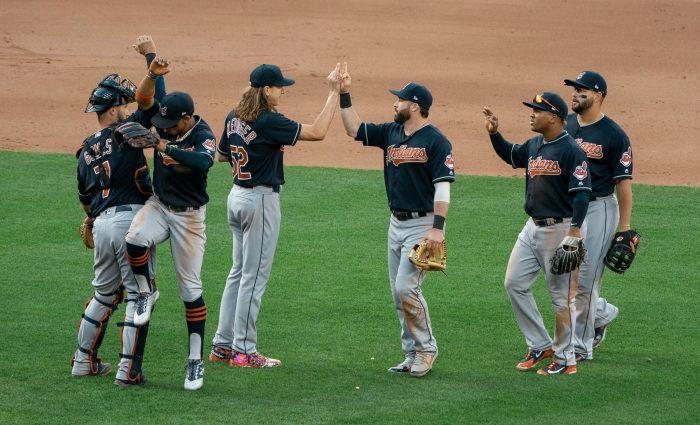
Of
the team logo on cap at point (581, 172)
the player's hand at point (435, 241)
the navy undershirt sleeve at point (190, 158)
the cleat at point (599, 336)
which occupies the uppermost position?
the team logo on cap at point (581, 172)

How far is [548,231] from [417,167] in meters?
0.94

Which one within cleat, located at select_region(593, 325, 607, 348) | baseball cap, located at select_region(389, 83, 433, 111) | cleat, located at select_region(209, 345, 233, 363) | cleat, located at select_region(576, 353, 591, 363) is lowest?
cleat, located at select_region(209, 345, 233, 363)

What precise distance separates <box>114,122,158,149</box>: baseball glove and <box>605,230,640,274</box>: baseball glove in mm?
3085

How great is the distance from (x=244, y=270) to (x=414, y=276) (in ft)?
3.65

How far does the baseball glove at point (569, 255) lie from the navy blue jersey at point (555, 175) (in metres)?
0.28

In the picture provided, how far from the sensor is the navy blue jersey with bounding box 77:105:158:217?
6.32 m

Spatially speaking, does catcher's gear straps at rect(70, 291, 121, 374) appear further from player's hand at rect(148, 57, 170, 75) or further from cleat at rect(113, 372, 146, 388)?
player's hand at rect(148, 57, 170, 75)

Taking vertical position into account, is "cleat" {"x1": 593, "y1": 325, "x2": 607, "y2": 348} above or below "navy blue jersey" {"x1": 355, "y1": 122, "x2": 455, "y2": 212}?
below

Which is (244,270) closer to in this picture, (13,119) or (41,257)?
(41,257)

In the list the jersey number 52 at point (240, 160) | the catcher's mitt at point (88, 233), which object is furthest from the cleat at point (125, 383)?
the jersey number 52 at point (240, 160)

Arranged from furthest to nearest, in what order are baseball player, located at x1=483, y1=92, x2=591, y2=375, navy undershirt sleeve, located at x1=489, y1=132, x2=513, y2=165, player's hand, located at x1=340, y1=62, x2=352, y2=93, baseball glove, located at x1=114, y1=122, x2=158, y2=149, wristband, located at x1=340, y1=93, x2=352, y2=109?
navy undershirt sleeve, located at x1=489, y1=132, x2=513, y2=165
wristband, located at x1=340, y1=93, x2=352, y2=109
player's hand, located at x1=340, y1=62, x2=352, y2=93
baseball player, located at x1=483, y1=92, x2=591, y2=375
baseball glove, located at x1=114, y1=122, x2=158, y2=149

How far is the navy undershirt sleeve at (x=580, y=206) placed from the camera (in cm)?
653

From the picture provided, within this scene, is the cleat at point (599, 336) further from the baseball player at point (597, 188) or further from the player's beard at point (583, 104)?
the player's beard at point (583, 104)

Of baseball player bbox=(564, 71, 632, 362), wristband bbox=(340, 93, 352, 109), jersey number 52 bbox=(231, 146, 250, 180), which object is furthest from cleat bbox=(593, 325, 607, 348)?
jersey number 52 bbox=(231, 146, 250, 180)
